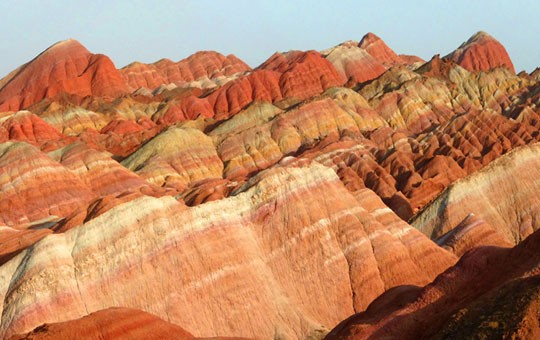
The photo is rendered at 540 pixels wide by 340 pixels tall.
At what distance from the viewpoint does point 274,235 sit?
1938 inches

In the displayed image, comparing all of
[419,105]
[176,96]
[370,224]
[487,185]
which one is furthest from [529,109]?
[370,224]

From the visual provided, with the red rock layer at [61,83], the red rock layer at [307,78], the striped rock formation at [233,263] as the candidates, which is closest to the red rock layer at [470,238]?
the striped rock formation at [233,263]

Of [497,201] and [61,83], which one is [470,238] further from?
[61,83]

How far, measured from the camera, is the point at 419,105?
165 meters

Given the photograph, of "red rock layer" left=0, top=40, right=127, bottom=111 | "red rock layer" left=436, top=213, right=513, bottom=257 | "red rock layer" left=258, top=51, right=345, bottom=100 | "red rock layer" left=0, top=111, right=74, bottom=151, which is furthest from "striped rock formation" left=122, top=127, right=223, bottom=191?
"red rock layer" left=436, top=213, right=513, bottom=257

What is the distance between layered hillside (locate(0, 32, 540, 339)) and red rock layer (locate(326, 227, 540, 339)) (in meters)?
0.07

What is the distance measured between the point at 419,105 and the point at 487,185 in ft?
306

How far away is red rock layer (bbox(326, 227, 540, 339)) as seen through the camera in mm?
19625

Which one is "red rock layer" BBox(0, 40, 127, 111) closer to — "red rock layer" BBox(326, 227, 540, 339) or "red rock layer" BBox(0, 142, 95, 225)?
"red rock layer" BBox(0, 142, 95, 225)

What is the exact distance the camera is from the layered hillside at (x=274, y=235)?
89.7 feet

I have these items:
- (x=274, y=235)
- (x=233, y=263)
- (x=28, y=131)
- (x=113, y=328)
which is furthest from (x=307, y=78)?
(x=113, y=328)

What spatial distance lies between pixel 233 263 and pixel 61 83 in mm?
154571

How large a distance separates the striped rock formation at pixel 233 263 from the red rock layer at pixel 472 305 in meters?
15.6

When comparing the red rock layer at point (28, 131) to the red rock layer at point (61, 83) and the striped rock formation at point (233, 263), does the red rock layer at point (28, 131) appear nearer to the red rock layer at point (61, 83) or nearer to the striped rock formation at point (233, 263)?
the red rock layer at point (61, 83)
